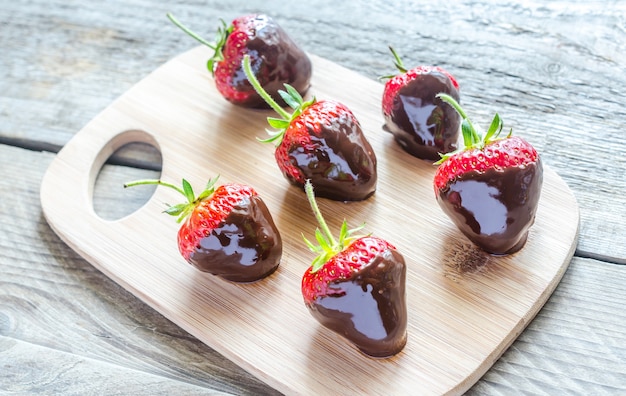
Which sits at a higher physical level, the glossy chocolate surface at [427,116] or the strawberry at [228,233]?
the glossy chocolate surface at [427,116]

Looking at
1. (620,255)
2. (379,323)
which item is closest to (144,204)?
(379,323)

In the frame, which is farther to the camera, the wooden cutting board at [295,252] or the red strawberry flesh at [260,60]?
the red strawberry flesh at [260,60]

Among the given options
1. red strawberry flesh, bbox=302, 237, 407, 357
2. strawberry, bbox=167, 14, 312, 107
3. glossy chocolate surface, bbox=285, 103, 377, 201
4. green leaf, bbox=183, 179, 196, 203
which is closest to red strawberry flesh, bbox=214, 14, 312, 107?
strawberry, bbox=167, 14, 312, 107

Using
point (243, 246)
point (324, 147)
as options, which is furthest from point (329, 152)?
point (243, 246)

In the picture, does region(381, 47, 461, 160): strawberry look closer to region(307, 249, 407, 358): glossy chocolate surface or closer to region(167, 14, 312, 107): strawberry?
region(167, 14, 312, 107): strawberry

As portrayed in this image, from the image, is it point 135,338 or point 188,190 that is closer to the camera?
point 188,190

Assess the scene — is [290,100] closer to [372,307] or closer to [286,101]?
[286,101]

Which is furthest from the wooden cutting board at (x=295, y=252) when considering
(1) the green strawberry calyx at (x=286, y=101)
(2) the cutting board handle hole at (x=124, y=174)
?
(1) the green strawberry calyx at (x=286, y=101)

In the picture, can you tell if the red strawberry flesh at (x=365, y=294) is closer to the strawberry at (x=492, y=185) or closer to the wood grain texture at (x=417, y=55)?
the strawberry at (x=492, y=185)
